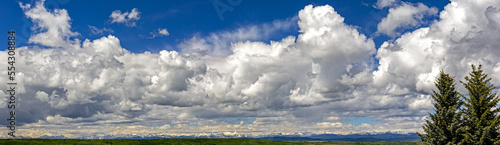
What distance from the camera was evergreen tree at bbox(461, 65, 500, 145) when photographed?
57.3 m

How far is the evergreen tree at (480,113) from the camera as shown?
188 feet

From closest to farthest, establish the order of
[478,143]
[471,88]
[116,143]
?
[478,143] < [471,88] < [116,143]

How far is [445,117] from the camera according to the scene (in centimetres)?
6106

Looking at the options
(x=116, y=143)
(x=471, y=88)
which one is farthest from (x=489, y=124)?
(x=116, y=143)

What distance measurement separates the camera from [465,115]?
198 ft

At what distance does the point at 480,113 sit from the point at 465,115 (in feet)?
8.94

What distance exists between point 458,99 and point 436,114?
5.02 metres

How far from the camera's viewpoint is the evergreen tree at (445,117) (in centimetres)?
6047

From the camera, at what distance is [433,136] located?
6284cm

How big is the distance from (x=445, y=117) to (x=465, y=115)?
323 cm

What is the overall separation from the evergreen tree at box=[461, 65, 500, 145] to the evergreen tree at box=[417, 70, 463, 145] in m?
1.52

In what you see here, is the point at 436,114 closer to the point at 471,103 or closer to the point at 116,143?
the point at 471,103

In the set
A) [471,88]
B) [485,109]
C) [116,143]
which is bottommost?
[116,143]

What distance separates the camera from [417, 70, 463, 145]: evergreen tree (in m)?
60.5
